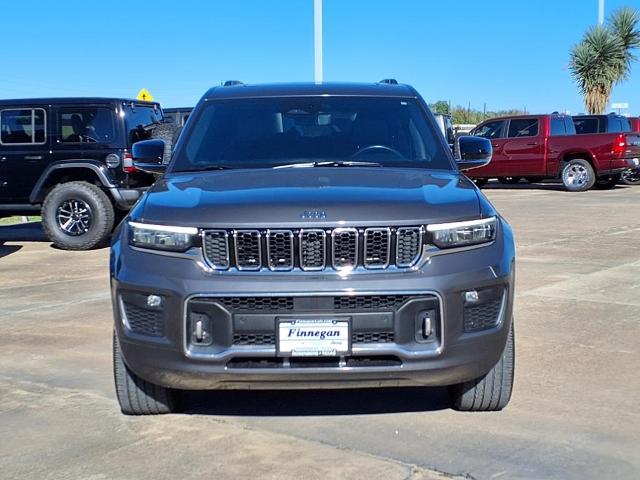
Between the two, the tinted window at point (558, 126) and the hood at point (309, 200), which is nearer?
the hood at point (309, 200)

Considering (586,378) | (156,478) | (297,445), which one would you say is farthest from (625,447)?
(156,478)

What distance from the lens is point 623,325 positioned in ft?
19.7

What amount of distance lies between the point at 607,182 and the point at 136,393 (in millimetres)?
19574

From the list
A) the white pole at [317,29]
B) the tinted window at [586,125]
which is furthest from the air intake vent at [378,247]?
the tinted window at [586,125]

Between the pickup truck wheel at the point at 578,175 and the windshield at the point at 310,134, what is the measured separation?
16.3m

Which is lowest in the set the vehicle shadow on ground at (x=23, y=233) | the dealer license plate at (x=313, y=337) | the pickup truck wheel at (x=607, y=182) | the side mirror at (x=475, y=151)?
the vehicle shadow on ground at (x=23, y=233)

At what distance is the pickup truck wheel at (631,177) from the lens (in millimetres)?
21908

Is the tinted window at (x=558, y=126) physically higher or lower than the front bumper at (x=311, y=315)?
higher

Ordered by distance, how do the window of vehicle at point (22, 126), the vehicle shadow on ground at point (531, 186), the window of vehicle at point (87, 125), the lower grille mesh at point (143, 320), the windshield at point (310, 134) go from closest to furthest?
1. the lower grille mesh at point (143, 320)
2. the windshield at point (310, 134)
3. the window of vehicle at point (87, 125)
4. the window of vehicle at point (22, 126)
5. the vehicle shadow on ground at point (531, 186)

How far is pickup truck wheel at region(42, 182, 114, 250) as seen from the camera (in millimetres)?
10453

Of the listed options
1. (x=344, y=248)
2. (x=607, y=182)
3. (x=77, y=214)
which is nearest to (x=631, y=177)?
(x=607, y=182)

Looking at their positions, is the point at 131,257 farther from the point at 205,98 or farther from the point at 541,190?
the point at 541,190

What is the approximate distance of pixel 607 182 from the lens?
847 inches

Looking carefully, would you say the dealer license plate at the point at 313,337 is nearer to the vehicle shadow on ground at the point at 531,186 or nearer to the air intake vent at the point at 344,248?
the air intake vent at the point at 344,248
